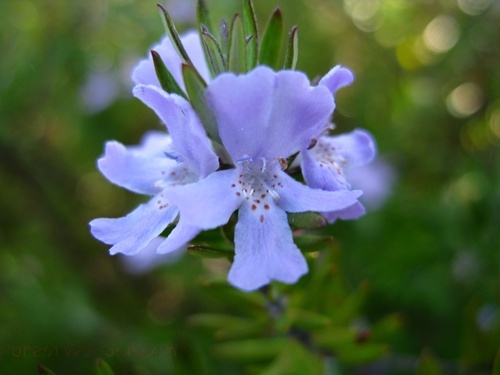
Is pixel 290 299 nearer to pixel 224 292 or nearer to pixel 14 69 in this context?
pixel 224 292

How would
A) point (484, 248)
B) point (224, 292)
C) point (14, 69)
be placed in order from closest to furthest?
point (224, 292) → point (484, 248) → point (14, 69)

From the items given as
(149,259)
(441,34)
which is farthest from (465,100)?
(149,259)

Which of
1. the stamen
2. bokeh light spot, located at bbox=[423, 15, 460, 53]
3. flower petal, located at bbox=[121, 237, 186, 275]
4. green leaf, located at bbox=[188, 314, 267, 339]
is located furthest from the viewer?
bokeh light spot, located at bbox=[423, 15, 460, 53]

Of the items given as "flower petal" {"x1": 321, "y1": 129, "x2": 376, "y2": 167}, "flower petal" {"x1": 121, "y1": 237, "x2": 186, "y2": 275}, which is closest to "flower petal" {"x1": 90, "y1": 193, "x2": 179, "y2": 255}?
"flower petal" {"x1": 321, "y1": 129, "x2": 376, "y2": 167}

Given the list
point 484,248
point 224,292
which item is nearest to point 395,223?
point 484,248

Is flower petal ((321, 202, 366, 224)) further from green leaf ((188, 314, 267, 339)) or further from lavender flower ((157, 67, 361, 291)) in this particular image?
green leaf ((188, 314, 267, 339))

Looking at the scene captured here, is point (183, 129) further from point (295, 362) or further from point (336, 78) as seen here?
point (295, 362)
